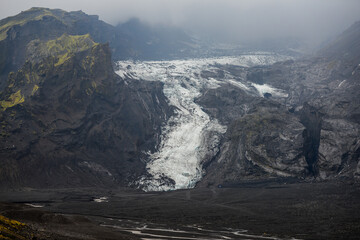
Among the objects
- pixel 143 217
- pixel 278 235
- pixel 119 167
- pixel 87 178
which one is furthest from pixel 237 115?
pixel 278 235

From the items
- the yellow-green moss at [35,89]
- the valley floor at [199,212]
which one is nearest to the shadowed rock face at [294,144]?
the valley floor at [199,212]

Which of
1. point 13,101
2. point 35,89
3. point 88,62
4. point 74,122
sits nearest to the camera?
point 74,122

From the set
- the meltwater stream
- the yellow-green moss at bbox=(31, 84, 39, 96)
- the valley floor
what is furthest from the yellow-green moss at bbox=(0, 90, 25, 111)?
the meltwater stream

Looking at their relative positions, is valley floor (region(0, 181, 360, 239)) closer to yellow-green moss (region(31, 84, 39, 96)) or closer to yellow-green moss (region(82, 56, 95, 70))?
yellow-green moss (region(31, 84, 39, 96))

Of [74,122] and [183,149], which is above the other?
[74,122]

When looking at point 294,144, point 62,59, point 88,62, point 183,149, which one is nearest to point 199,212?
point 294,144

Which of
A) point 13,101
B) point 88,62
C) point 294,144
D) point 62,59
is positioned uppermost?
point 62,59

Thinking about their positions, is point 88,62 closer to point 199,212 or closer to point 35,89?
point 35,89

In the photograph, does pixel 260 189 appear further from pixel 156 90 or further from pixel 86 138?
pixel 156 90

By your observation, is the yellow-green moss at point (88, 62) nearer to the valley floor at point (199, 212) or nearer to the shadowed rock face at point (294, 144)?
the shadowed rock face at point (294, 144)
